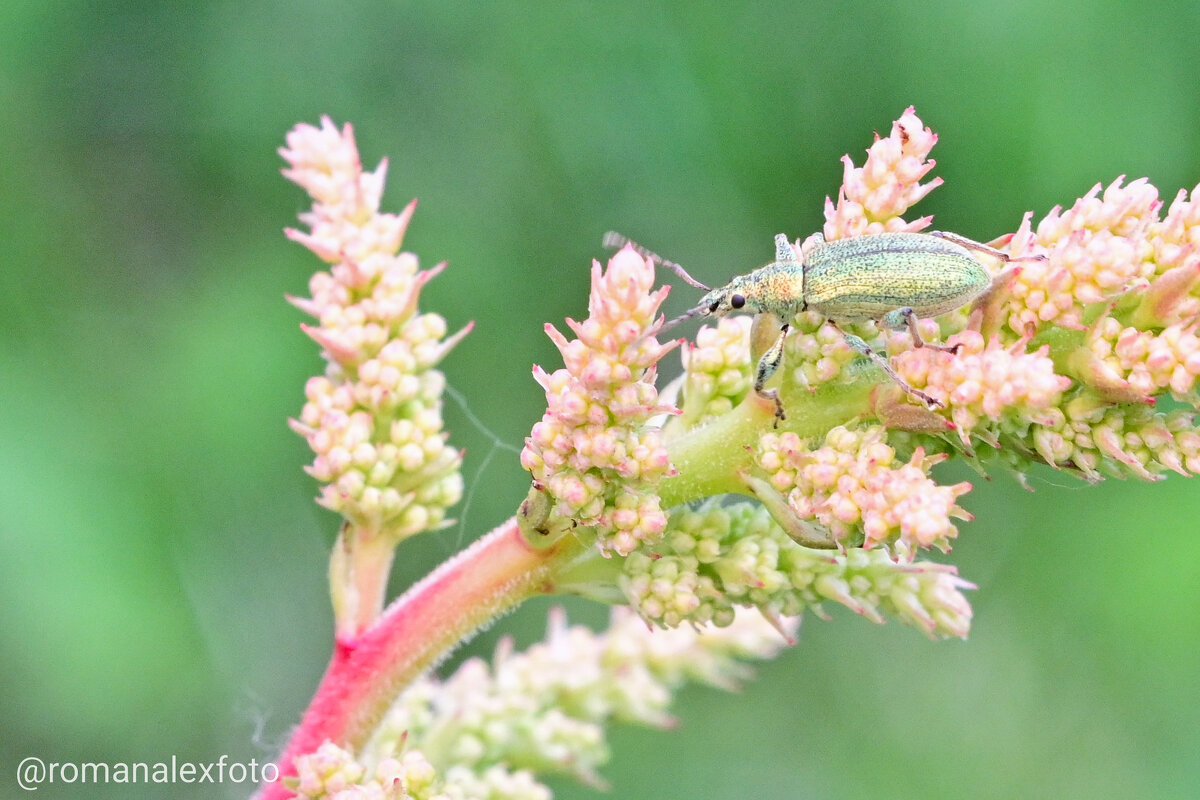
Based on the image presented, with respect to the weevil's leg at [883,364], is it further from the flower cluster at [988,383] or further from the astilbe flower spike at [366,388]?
the astilbe flower spike at [366,388]

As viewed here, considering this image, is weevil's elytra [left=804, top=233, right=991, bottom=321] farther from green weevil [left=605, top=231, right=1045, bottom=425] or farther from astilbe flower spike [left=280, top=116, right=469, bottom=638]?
astilbe flower spike [left=280, top=116, right=469, bottom=638]

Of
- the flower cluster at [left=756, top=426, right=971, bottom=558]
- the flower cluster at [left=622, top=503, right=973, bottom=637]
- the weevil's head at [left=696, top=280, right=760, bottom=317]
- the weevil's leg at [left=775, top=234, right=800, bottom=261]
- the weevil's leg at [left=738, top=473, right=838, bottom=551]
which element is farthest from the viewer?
the weevil's leg at [left=775, top=234, right=800, bottom=261]

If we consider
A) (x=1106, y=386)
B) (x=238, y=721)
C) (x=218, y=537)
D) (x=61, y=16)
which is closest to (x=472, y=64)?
(x=61, y=16)

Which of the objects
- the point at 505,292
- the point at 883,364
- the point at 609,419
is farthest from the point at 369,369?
the point at 505,292

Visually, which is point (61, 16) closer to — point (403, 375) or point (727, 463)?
point (403, 375)

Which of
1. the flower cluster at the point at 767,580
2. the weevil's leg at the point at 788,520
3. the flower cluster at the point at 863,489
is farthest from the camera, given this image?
the flower cluster at the point at 767,580

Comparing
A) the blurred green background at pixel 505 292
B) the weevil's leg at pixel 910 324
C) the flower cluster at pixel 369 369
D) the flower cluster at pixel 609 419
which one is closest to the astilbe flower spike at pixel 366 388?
the flower cluster at pixel 369 369

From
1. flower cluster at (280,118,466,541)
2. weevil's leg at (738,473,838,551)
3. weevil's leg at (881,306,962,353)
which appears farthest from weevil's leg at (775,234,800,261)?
flower cluster at (280,118,466,541)
